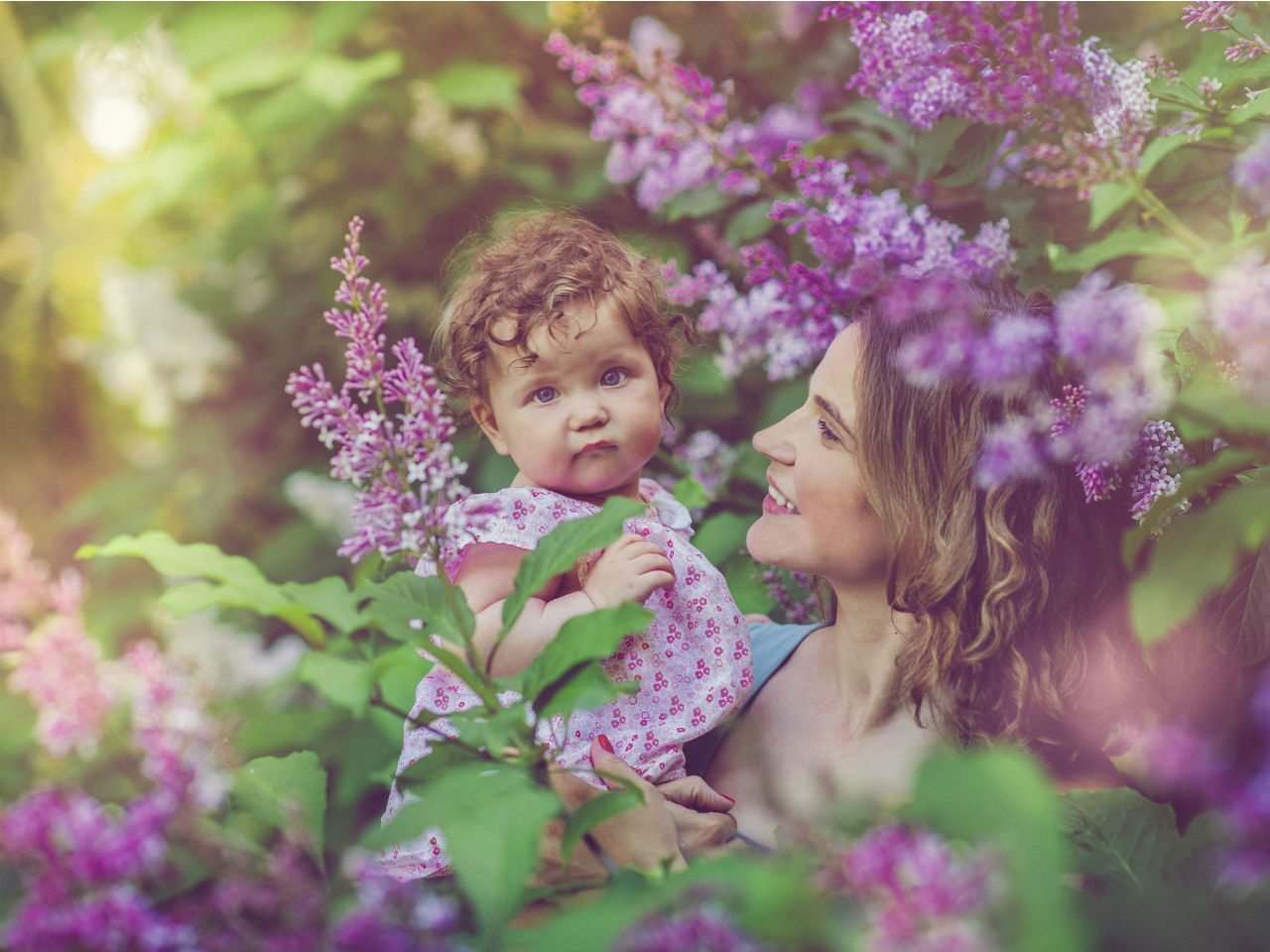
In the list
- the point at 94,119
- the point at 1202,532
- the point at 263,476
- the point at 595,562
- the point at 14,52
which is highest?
the point at 14,52

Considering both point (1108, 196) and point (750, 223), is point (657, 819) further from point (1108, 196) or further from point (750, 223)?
point (750, 223)

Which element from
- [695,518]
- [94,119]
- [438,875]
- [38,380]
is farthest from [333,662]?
[38,380]

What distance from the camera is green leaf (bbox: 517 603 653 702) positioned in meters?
0.84

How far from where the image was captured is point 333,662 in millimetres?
1087

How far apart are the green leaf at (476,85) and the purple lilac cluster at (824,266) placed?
968 mm

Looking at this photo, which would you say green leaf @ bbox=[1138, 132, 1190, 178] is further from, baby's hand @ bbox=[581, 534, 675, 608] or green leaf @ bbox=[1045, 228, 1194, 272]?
baby's hand @ bbox=[581, 534, 675, 608]

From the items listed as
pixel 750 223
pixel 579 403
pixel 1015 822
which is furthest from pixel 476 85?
pixel 1015 822

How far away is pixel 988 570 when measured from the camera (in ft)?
4.16

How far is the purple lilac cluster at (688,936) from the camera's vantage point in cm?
56

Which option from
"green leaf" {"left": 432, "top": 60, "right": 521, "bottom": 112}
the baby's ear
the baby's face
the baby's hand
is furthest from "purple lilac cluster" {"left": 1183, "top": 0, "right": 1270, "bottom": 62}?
"green leaf" {"left": 432, "top": 60, "right": 521, "bottom": 112}

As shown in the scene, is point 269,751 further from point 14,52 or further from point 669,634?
point 14,52

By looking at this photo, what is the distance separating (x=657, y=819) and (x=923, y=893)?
0.65m

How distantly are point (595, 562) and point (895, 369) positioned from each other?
0.44 metres

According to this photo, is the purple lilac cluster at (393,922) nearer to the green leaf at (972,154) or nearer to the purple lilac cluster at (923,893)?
the purple lilac cluster at (923,893)
